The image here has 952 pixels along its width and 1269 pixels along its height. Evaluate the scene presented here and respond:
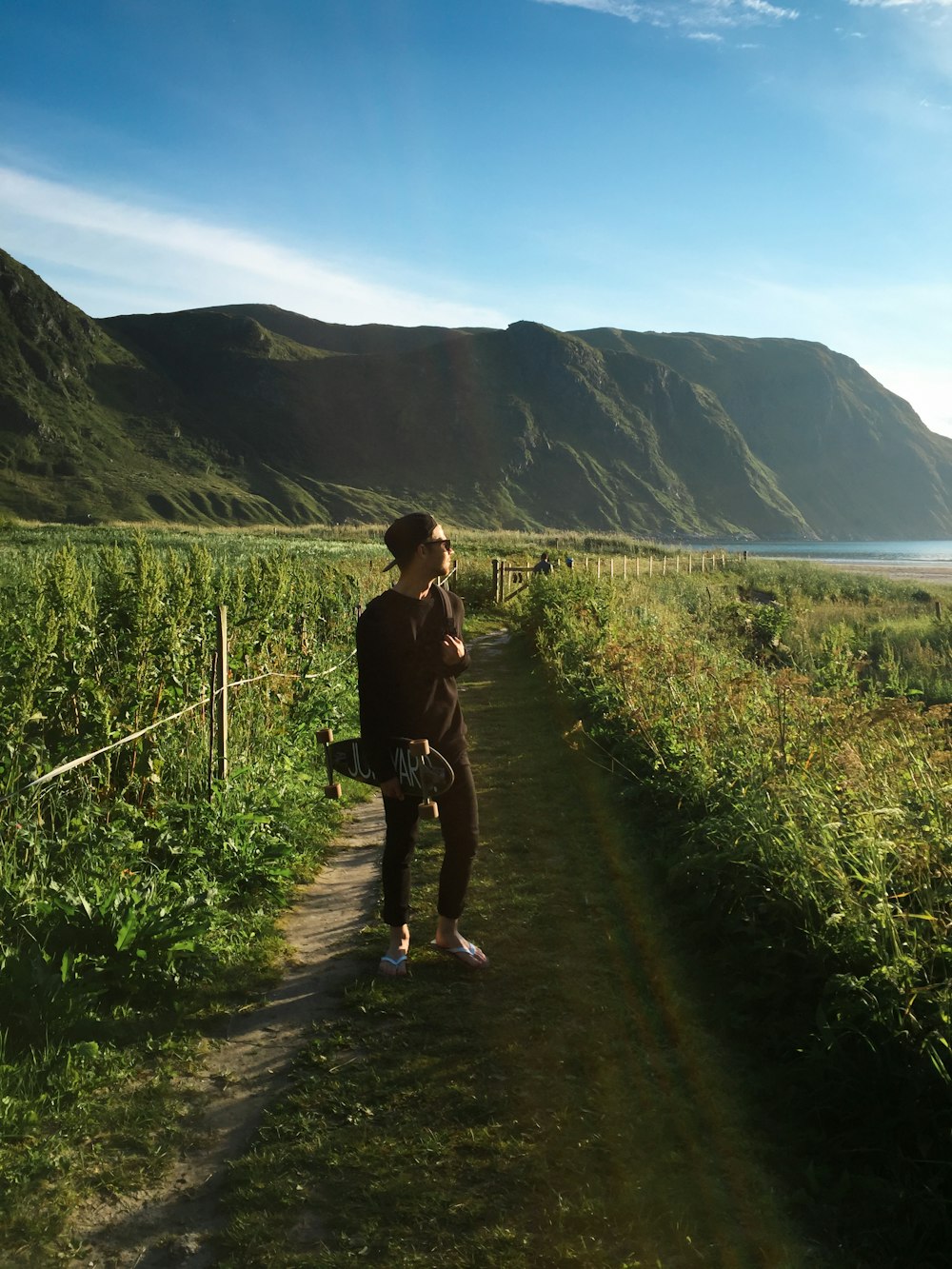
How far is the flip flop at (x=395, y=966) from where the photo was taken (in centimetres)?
442

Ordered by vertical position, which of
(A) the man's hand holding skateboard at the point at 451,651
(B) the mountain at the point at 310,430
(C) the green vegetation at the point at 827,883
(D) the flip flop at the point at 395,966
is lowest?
(D) the flip flop at the point at 395,966

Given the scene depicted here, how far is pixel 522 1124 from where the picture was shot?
3285 millimetres

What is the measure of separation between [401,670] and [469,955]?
4.87ft

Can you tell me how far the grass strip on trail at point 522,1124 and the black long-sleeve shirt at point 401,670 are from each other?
1162mm

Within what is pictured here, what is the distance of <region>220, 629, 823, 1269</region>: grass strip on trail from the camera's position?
2730mm

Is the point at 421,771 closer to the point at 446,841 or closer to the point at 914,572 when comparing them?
the point at 446,841

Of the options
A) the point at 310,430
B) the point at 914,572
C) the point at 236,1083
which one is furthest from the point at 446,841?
the point at 310,430

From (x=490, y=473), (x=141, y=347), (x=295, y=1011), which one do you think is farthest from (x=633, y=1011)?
(x=141, y=347)

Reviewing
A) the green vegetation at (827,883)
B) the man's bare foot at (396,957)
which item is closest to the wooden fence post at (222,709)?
the man's bare foot at (396,957)

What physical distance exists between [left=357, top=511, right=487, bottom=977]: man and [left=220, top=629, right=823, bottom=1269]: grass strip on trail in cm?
77

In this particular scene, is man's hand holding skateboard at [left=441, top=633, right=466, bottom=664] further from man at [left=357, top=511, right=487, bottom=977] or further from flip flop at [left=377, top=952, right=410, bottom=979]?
flip flop at [left=377, top=952, right=410, bottom=979]

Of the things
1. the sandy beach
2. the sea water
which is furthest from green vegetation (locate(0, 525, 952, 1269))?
the sea water

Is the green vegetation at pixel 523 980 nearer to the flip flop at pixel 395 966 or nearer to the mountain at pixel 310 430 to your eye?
the flip flop at pixel 395 966

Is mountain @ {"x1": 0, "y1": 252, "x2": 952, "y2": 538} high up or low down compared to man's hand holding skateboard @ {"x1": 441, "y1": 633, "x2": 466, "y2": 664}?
up
